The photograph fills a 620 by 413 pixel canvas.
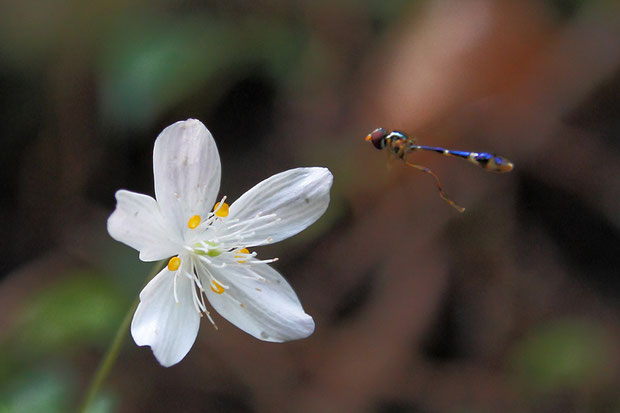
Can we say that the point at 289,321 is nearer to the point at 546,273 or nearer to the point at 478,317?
the point at 478,317

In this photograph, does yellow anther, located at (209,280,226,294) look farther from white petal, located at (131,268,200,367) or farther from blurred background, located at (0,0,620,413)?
blurred background, located at (0,0,620,413)

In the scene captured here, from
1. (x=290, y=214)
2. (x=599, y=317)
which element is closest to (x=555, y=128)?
(x=599, y=317)

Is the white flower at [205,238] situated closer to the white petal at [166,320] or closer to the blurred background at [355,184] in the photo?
the white petal at [166,320]

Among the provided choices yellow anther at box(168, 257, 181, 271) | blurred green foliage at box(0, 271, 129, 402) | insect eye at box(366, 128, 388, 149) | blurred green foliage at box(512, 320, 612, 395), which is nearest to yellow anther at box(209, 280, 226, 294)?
yellow anther at box(168, 257, 181, 271)

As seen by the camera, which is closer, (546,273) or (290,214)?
(290,214)

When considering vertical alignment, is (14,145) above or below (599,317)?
above

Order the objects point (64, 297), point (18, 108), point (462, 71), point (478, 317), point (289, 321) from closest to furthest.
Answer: point (289, 321) → point (64, 297) → point (18, 108) → point (478, 317) → point (462, 71)

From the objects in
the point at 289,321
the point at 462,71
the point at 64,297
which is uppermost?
the point at 462,71

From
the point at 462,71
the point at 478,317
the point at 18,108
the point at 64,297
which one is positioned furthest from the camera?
the point at 462,71
